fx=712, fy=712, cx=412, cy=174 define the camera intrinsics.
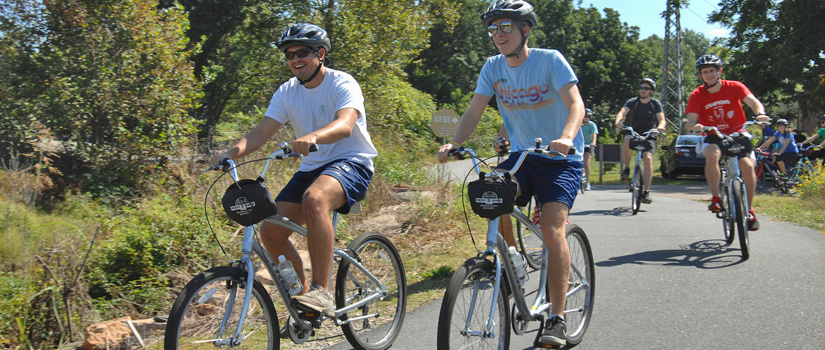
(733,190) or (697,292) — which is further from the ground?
(733,190)

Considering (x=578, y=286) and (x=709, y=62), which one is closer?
(x=578, y=286)

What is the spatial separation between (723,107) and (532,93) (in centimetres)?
433

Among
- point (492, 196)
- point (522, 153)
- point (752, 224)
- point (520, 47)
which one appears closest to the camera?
point (492, 196)

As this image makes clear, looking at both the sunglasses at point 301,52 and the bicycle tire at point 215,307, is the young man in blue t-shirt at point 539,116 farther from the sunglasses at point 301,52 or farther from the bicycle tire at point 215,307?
the bicycle tire at point 215,307

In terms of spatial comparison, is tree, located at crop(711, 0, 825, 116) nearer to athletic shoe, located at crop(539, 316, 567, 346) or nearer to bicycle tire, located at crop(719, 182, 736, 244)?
bicycle tire, located at crop(719, 182, 736, 244)

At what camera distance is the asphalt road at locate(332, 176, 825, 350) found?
4.50 metres

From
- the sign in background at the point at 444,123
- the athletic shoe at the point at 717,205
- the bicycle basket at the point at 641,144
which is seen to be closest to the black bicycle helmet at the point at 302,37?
the athletic shoe at the point at 717,205

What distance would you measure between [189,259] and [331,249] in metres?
2.85

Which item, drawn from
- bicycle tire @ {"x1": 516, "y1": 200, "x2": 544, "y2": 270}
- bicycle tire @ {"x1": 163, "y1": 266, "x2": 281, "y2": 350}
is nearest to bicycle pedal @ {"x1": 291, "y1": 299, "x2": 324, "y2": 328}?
bicycle tire @ {"x1": 163, "y1": 266, "x2": 281, "y2": 350}

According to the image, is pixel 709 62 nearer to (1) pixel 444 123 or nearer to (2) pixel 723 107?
(2) pixel 723 107

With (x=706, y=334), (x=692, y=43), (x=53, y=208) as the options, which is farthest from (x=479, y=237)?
(x=692, y=43)

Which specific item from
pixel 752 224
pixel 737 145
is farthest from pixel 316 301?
pixel 752 224

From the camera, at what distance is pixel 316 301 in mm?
3793

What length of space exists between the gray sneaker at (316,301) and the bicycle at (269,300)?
42 mm
